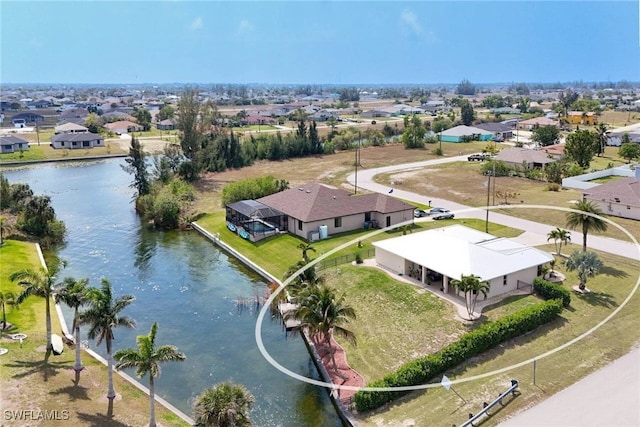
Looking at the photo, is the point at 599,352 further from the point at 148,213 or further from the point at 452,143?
the point at 452,143

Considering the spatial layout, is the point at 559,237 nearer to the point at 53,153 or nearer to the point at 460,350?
the point at 460,350

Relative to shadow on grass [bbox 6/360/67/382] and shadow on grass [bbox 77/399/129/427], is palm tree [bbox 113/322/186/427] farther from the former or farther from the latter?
shadow on grass [bbox 6/360/67/382]

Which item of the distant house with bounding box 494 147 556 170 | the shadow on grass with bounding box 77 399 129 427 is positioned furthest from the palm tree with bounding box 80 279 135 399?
the distant house with bounding box 494 147 556 170

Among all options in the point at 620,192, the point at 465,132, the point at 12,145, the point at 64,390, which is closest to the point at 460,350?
the point at 64,390

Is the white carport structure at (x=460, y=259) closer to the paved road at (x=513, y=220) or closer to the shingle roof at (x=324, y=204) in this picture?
the paved road at (x=513, y=220)

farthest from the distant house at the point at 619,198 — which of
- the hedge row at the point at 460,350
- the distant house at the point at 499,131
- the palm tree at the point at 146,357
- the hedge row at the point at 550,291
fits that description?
the distant house at the point at 499,131

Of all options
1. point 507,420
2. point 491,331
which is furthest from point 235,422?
point 491,331
